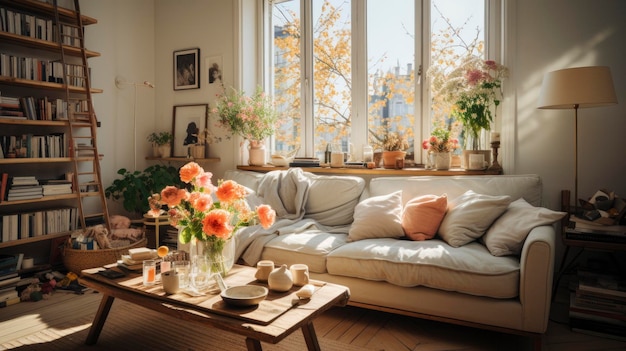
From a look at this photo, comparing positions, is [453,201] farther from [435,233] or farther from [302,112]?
[302,112]

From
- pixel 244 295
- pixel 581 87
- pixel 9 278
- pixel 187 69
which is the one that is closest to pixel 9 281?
pixel 9 278

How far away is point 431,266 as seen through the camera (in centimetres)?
235

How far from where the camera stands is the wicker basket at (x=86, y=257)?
3.48 m

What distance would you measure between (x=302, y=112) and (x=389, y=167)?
3.74ft

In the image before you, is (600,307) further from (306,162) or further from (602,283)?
(306,162)

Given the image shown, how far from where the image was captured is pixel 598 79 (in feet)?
8.50

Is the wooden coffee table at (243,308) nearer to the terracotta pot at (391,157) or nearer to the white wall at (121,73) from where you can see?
the terracotta pot at (391,157)

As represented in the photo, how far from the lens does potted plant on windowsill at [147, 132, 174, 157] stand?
462cm

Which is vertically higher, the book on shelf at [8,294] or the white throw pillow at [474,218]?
the white throw pillow at [474,218]

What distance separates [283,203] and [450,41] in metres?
1.92

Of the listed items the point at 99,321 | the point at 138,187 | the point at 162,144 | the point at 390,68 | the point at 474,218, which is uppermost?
the point at 390,68

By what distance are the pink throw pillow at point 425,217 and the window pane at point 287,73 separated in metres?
1.79

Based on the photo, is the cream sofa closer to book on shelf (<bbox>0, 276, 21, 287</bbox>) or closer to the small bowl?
the small bowl

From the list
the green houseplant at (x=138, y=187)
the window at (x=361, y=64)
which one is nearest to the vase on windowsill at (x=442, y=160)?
the window at (x=361, y=64)
